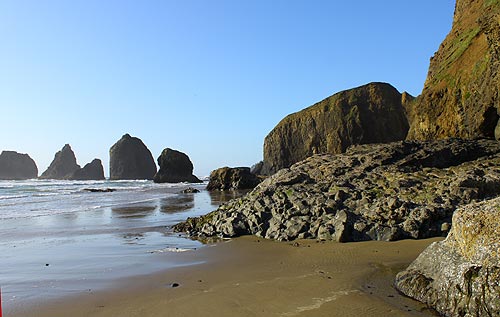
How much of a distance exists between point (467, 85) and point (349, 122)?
39.9 meters

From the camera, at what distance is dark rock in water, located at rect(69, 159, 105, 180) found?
128875 mm

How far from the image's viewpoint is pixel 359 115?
189 ft

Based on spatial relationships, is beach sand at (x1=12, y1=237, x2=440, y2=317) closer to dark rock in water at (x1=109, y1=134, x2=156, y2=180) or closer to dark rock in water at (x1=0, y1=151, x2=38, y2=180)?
dark rock in water at (x1=109, y1=134, x2=156, y2=180)

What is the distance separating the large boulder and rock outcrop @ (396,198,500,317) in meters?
51.2

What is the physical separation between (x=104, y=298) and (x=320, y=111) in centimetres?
5897

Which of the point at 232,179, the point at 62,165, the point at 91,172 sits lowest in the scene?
the point at 232,179

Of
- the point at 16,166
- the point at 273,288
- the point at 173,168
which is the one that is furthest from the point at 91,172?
the point at 273,288

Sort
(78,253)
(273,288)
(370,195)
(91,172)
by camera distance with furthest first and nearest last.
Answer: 1. (91,172)
2. (370,195)
3. (78,253)
4. (273,288)

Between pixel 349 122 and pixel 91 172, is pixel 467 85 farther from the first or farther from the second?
pixel 91 172

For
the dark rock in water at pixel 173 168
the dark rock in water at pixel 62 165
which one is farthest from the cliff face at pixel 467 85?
the dark rock in water at pixel 62 165

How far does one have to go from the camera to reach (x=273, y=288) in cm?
612

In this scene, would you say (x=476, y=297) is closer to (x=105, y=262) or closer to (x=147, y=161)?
(x=105, y=262)

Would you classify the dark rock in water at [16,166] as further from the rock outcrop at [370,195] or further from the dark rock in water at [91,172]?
the rock outcrop at [370,195]

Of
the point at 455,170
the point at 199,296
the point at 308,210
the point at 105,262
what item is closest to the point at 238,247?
the point at 308,210
